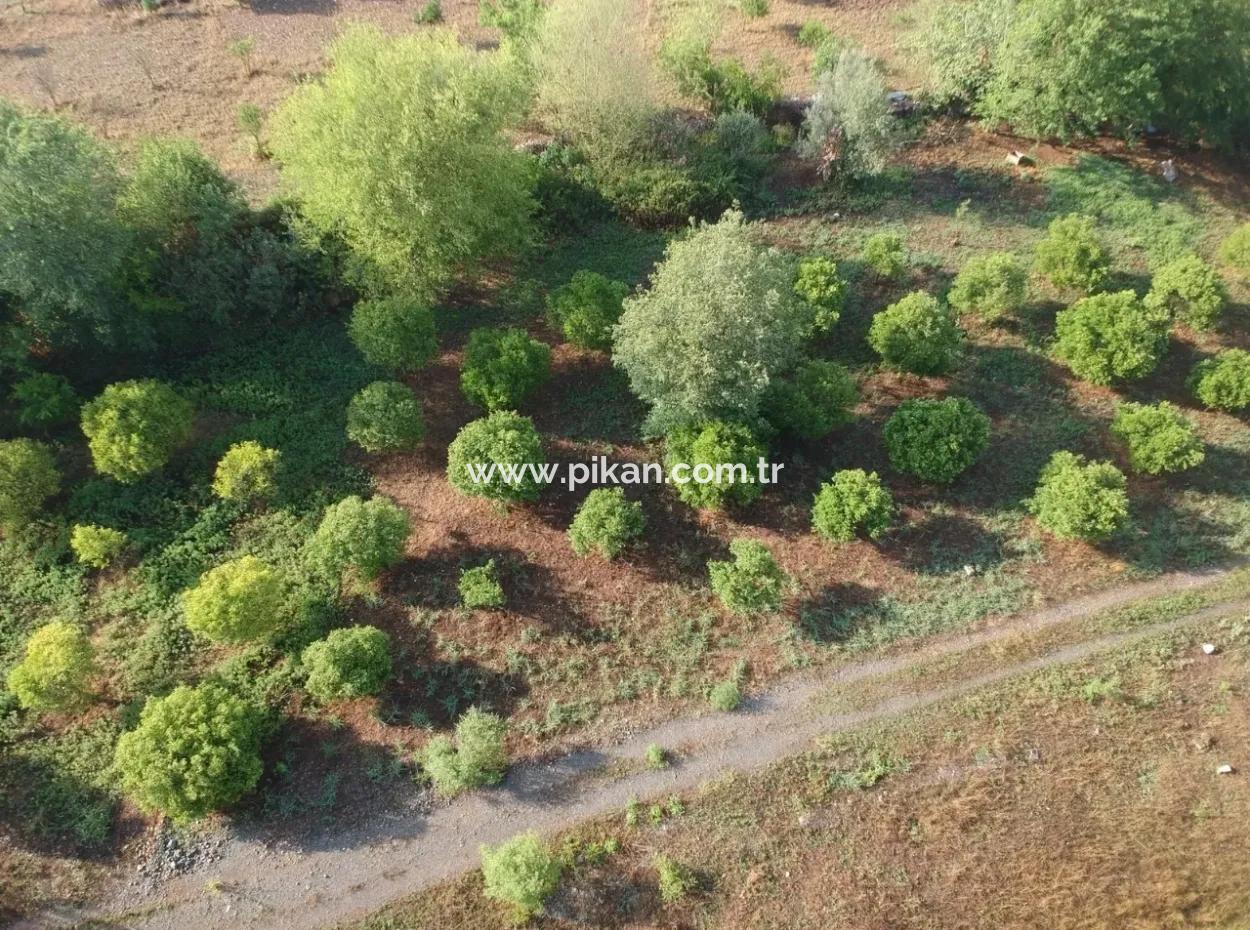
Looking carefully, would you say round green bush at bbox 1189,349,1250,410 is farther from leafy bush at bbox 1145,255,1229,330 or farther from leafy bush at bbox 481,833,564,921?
leafy bush at bbox 481,833,564,921

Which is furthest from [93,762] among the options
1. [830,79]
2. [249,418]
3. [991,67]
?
[991,67]

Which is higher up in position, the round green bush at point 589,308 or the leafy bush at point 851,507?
the round green bush at point 589,308

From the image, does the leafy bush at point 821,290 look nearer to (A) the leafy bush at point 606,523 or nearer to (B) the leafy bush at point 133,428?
(A) the leafy bush at point 606,523

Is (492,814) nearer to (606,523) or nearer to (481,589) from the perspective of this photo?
(481,589)

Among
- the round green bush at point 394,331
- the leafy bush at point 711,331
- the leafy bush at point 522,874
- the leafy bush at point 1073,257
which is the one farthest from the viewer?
the leafy bush at point 1073,257

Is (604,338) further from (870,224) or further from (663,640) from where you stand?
(870,224)

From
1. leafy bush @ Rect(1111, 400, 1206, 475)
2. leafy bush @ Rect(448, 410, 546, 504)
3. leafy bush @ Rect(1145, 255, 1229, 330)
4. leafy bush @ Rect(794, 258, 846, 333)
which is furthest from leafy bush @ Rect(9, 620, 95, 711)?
leafy bush @ Rect(1145, 255, 1229, 330)

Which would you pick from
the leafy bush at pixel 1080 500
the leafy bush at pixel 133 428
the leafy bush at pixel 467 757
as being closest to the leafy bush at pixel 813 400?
the leafy bush at pixel 1080 500
